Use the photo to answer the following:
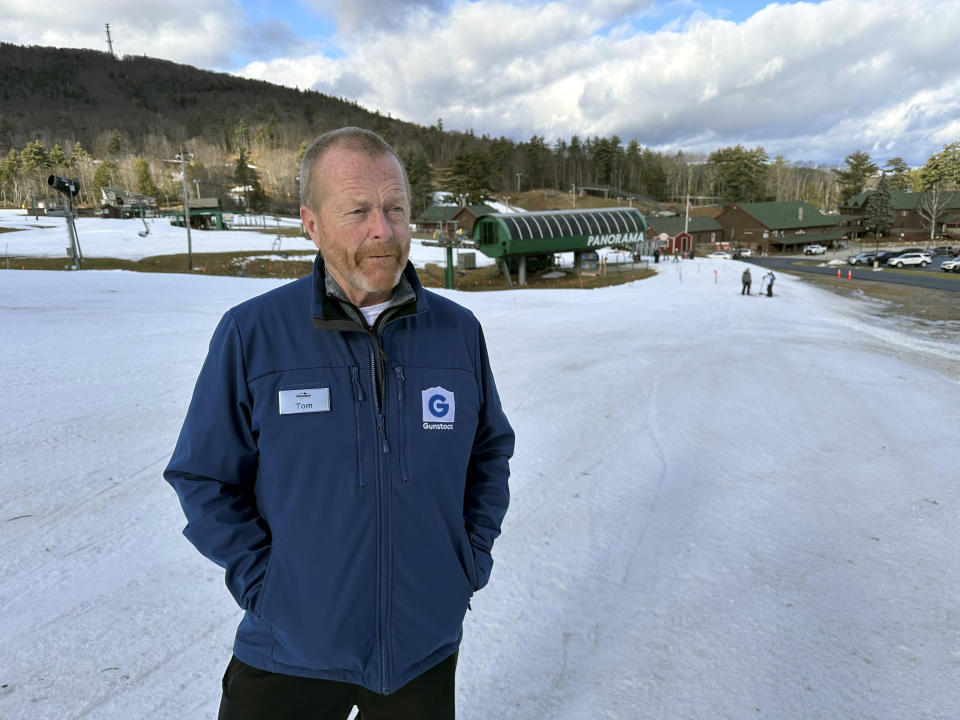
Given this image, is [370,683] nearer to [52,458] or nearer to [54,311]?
[52,458]

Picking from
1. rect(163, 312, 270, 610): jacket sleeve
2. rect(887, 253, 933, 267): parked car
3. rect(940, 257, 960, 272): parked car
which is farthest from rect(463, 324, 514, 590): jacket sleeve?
rect(887, 253, 933, 267): parked car

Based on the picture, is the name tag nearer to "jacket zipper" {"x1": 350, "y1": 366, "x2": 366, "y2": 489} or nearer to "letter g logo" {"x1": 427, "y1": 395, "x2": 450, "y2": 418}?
"jacket zipper" {"x1": 350, "y1": 366, "x2": 366, "y2": 489}

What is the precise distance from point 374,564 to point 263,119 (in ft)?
661

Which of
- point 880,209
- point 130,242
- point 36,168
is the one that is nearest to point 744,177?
point 880,209

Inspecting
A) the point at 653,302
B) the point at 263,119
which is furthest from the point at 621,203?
the point at 263,119

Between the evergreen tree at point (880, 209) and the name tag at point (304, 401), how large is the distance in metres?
92.3

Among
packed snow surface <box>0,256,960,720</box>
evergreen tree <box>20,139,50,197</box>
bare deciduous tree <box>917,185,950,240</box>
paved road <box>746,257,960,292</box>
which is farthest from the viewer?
evergreen tree <box>20,139,50,197</box>

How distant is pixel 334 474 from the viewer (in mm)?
1745

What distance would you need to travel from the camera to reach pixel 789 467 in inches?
245

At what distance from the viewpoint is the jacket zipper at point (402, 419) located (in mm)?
1783

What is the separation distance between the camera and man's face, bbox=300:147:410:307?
1.80 m

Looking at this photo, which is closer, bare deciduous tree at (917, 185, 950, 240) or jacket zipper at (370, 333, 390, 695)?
jacket zipper at (370, 333, 390, 695)

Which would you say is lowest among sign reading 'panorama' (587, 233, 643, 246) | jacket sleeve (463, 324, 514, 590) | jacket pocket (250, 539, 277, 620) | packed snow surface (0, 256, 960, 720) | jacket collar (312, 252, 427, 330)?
packed snow surface (0, 256, 960, 720)

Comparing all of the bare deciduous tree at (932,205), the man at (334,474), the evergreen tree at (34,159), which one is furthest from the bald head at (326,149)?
the evergreen tree at (34,159)
